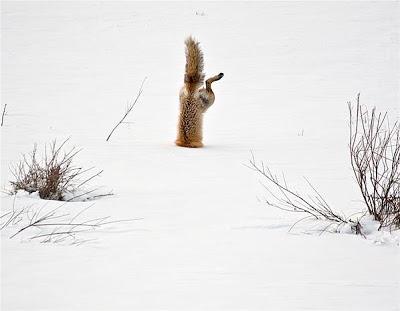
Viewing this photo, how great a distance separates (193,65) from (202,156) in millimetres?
1255

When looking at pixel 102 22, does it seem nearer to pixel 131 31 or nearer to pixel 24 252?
pixel 131 31

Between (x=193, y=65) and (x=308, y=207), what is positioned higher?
(x=193, y=65)

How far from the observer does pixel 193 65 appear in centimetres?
778

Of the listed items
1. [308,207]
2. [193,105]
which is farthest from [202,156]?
[308,207]

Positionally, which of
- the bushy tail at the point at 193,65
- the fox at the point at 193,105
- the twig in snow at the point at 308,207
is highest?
the bushy tail at the point at 193,65

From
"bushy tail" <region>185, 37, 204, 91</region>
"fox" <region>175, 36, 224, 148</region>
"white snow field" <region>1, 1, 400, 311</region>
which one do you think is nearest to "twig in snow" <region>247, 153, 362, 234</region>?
"white snow field" <region>1, 1, 400, 311</region>

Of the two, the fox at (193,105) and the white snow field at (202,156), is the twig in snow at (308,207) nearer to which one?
the white snow field at (202,156)

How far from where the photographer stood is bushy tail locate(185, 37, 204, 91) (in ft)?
25.3

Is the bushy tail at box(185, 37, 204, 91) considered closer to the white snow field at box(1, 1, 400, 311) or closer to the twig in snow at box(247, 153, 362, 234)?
the white snow field at box(1, 1, 400, 311)

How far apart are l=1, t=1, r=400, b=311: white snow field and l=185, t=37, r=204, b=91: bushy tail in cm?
92

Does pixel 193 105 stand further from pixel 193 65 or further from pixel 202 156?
pixel 202 156

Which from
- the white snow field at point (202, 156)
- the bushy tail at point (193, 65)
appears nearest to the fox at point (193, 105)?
the bushy tail at point (193, 65)

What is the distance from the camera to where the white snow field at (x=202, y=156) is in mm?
3467

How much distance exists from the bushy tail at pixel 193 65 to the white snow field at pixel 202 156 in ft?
3.01
